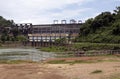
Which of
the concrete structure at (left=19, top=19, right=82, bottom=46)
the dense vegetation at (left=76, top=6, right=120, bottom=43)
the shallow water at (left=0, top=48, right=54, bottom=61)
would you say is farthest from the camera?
the concrete structure at (left=19, top=19, right=82, bottom=46)

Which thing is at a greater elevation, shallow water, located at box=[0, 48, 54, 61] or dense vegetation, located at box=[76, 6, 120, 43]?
dense vegetation, located at box=[76, 6, 120, 43]

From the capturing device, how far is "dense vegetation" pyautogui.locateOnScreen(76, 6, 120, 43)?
97.7 metres

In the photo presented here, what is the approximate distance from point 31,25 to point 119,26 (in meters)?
106

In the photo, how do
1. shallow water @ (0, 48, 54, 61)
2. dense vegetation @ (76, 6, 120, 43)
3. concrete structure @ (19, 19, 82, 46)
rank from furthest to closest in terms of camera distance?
concrete structure @ (19, 19, 82, 46)
dense vegetation @ (76, 6, 120, 43)
shallow water @ (0, 48, 54, 61)

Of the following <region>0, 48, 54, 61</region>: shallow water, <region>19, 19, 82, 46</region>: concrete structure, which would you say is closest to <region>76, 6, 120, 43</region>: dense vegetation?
<region>0, 48, 54, 61</region>: shallow water

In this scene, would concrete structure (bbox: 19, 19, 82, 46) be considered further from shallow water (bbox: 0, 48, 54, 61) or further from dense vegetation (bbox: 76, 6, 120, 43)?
shallow water (bbox: 0, 48, 54, 61)

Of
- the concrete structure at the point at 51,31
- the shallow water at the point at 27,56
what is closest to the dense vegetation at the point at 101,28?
the shallow water at the point at 27,56

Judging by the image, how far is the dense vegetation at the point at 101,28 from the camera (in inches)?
3846

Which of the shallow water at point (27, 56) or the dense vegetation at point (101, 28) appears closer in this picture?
the shallow water at point (27, 56)

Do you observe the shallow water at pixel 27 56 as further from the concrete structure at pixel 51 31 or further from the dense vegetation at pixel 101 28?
the concrete structure at pixel 51 31

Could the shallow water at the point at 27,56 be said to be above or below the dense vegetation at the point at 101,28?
below

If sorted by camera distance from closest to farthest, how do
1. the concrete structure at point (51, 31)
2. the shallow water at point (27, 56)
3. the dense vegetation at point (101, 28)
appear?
the shallow water at point (27, 56), the dense vegetation at point (101, 28), the concrete structure at point (51, 31)

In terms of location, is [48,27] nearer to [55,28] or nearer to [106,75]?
[55,28]

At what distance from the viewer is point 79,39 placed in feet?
379
